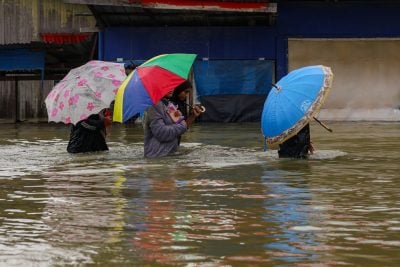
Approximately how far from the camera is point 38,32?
84.4 feet

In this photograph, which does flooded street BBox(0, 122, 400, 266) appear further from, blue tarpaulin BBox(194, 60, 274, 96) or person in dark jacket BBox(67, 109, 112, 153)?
blue tarpaulin BBox(194, 60, 274, 96)

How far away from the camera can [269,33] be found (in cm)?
2339

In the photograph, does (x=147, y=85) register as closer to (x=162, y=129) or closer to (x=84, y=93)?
(x=162, y=129)

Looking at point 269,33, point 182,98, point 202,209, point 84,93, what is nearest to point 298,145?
point 182,98

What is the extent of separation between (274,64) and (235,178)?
15.0m

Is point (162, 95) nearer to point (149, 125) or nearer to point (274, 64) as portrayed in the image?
point (149, 125)

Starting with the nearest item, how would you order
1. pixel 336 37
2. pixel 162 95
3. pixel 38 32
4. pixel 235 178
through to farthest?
pixel 235 178
pixel 162 95
pixel 336 37
pixel 38 32

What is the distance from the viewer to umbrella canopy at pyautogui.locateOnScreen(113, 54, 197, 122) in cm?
1062

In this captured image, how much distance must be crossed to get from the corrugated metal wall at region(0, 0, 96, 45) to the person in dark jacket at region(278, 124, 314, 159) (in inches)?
631

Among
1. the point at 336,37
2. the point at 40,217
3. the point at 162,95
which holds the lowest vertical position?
the point at 40,217

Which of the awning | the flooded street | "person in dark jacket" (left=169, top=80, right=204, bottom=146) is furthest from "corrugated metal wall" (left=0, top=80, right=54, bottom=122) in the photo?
"person in dark jacket" (left=169, top=80, right=204, bottom=146)

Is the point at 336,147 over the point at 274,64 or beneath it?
beneath

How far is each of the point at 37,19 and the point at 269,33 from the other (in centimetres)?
791

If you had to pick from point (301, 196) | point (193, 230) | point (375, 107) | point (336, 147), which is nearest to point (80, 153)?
point (336, 147)
